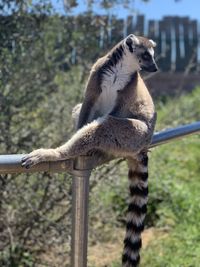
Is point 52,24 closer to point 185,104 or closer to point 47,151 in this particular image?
point 47,151

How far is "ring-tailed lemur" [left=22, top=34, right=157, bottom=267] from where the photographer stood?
2594 mm

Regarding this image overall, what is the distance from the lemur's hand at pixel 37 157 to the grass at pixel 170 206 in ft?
6.04

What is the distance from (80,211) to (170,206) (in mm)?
3563

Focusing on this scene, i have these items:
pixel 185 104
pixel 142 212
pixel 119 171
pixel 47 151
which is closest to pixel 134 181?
pixel 142 212

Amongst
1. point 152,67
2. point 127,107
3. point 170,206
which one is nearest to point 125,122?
point 127,107

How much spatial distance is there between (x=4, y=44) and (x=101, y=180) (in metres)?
1.46

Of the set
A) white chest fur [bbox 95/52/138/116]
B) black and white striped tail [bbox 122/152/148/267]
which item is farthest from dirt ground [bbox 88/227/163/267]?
black and white striped tail [bbox 122/152/148/267]

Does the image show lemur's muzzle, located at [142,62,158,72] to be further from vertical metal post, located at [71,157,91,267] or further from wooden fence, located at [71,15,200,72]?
wooden fence, located at [71,15,200,72]

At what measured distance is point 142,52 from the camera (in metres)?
3.34

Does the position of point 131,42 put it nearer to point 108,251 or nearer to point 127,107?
point 127,107

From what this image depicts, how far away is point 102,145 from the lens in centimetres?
282

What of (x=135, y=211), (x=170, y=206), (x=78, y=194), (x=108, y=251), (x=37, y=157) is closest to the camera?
(x=78, y=194)

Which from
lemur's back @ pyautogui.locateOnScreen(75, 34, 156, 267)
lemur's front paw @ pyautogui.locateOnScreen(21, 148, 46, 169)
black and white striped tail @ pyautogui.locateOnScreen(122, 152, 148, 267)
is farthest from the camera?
lemur's back @ pyautogui.locateOnScreen(75, 34, 156, 267)

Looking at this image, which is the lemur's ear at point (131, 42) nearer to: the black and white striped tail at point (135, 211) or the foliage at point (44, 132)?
the black and white striped tail at point (135, 211)
